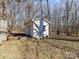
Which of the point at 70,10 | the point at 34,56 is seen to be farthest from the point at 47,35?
the point at 70,10

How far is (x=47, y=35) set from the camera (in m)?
24.2

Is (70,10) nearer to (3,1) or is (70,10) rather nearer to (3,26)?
(3,1)

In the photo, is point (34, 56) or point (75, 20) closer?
point (34, 56)

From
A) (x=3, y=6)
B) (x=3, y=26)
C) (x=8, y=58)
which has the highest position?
(x=3, y=6)

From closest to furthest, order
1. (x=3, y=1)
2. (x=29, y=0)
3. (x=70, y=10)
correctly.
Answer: (x=3, y=1), (x=29, y=0), (x=70, y=10)

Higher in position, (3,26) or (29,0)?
(29,0)

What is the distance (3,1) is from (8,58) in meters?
22.7

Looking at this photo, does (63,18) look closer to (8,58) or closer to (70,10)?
(70,10)

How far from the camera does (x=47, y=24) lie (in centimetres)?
2450

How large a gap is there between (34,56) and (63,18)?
127 feet

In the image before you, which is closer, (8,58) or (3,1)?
(8,58)

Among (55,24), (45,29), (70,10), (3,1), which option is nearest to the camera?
(45,29)

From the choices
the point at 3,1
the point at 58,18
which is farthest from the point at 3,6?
the point at 58,18

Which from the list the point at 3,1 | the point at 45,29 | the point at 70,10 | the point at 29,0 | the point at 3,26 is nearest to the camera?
the point at 3,26
